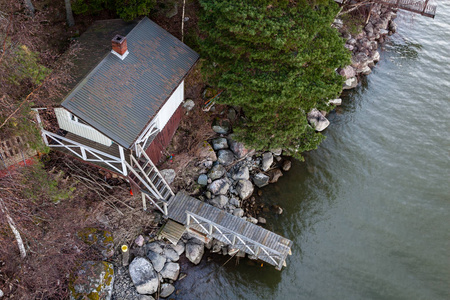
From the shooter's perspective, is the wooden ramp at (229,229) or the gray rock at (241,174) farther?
the gray rock at (241,174)

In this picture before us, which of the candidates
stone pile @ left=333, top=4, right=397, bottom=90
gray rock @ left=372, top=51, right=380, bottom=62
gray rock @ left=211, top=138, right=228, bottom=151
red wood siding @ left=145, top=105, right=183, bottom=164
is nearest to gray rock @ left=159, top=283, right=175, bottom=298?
red wood siding @ left=145, top=105, right=183, bottom=164

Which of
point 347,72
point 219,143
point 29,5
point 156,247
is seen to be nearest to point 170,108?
point 219,143

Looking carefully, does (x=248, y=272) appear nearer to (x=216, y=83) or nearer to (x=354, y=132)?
(x=216, y=83)

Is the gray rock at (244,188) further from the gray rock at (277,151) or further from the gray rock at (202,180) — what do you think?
the gray rock at (277,151)

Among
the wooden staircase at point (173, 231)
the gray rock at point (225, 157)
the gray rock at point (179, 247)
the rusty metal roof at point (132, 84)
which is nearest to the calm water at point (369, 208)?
the gray rock at point (179, 247)

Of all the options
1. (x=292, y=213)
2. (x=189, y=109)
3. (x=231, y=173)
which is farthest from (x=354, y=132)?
(x=189, y=109)

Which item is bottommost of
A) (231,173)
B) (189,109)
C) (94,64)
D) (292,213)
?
(292,213)

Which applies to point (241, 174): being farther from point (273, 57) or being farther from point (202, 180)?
point (273, 57)
